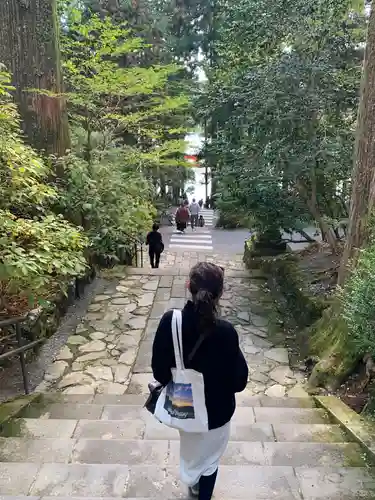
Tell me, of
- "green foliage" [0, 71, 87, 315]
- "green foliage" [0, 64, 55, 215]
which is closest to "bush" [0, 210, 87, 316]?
"green foliage" [0, 71, 87, 315]

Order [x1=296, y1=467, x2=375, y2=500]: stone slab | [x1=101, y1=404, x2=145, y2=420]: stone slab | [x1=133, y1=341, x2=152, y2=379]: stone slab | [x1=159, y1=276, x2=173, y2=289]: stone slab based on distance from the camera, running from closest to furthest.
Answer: [x1=296, y1=467, x2=375, y2=500]: stone slab < [x1=101, y1=404, x2=145, y2=420]: stone slab < [x1=133, y1=341, x2=152, y2=379]: stone slab < [x1=159, y1=276, x2=173, y2=289]: stone slab

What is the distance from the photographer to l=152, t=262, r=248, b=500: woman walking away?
1902 millimetres

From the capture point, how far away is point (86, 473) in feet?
7.98

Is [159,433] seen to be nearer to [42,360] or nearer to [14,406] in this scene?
[14,406]

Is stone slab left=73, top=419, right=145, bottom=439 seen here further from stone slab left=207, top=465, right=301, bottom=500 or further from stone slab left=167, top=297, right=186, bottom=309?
stone slab left=167, top=297, right=186, bottom=309

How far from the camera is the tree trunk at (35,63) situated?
625cm

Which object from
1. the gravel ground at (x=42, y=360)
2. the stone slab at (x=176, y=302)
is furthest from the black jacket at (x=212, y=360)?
the stone slab at (x=176, y=302)

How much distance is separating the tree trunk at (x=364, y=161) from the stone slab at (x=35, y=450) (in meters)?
3.13

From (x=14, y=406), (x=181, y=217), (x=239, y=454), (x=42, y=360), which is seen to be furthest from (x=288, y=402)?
(x=181, y=217)

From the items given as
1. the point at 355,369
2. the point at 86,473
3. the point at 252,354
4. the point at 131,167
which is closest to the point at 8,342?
the point at 86,473

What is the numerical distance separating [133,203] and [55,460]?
5.39 metres

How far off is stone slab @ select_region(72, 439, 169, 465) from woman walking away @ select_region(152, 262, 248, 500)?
0.60m

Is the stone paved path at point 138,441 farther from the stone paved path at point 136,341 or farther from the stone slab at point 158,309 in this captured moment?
the stone slab at point 158,309

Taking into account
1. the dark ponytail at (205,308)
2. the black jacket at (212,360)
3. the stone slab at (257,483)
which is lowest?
the stone slab at (257,483)
